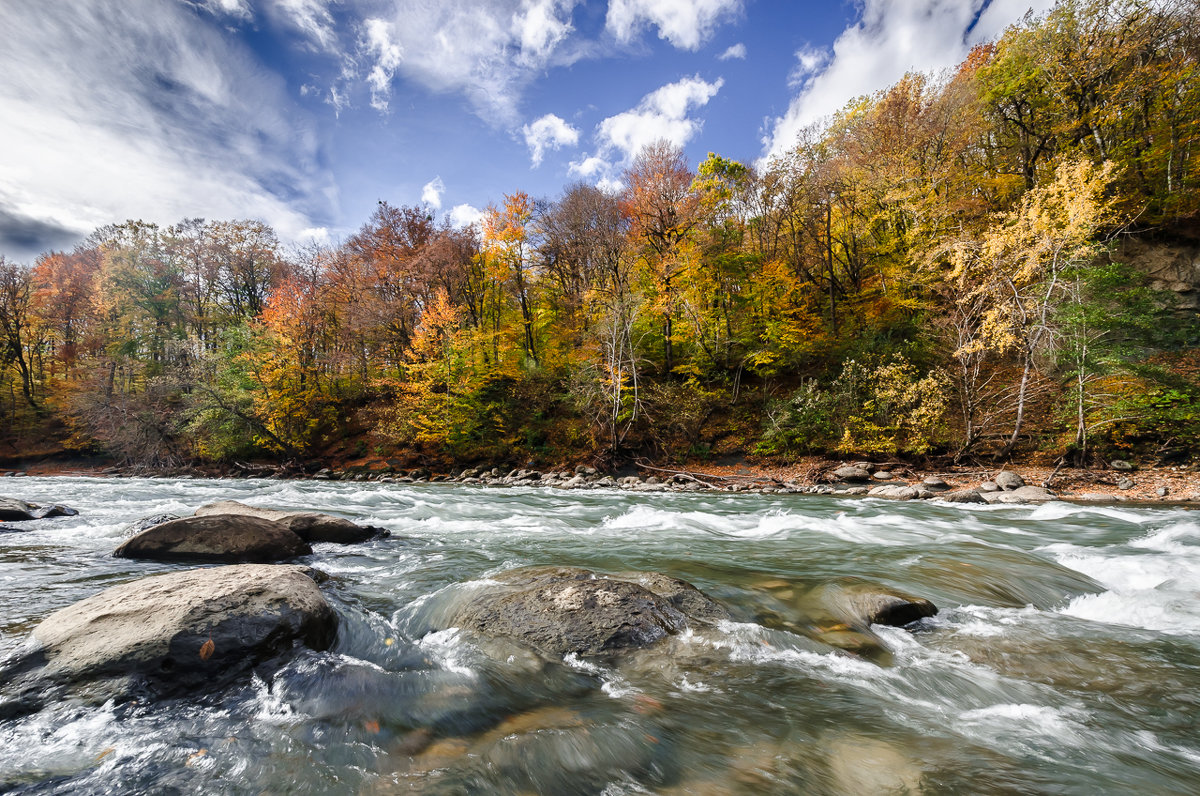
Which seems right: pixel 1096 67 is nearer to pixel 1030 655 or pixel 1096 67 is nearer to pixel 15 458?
pixel 1030 655

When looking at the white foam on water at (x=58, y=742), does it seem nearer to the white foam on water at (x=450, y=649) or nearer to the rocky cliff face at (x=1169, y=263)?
the white foam on water at (x=450, y=649)

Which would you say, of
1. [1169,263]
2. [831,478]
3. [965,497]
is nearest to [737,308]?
[831,478]

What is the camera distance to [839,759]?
243cm

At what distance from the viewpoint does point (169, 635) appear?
9.65ft

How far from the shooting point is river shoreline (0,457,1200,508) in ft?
36.4

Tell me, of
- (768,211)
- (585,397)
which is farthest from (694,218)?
(585,397)

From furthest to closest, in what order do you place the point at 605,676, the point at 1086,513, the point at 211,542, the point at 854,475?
the point at 854,475 → the point at 1086,513 → the point at 211,542 → the point at 605,676

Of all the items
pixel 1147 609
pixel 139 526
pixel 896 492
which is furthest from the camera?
pixel 896 492

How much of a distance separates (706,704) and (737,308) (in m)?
22.7

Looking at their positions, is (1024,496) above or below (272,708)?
below

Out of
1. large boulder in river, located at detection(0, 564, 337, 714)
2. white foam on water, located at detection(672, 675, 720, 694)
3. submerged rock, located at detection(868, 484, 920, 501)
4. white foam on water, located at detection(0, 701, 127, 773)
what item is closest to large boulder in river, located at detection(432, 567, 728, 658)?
white foam on water, located at detection(672, 675, 720, 694)

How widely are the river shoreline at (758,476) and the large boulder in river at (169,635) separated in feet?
45.0

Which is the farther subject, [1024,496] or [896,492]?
[896,492]

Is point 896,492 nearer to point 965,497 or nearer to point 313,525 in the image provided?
point 965,497
